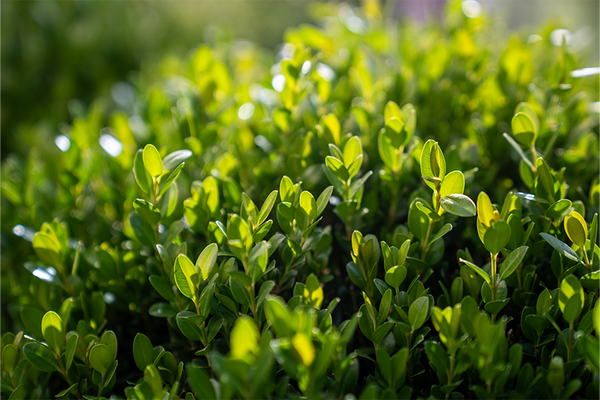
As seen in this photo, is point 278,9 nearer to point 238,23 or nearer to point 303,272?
point 238,23

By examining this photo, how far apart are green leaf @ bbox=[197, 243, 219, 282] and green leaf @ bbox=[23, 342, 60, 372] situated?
40 centimetres

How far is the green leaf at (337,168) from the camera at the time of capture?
3.31ft

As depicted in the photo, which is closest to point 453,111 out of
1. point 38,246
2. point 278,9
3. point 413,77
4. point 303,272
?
point 413,77

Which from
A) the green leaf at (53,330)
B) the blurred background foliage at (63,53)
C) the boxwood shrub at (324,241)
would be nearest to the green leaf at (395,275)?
the boxwood shrub at (324,241)

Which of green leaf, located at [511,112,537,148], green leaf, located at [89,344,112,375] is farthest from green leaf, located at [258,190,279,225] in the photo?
green leaf, located at [511,112,537,148]

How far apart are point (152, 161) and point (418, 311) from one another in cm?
68

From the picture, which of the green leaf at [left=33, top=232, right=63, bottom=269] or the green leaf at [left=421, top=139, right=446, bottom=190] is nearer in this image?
the green leaf at [left=421, top=139, right=446, bottom=190]

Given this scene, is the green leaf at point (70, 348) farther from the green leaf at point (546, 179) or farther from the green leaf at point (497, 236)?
the green leaf at point (546, 179)

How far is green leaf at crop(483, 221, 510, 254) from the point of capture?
85 centimetres

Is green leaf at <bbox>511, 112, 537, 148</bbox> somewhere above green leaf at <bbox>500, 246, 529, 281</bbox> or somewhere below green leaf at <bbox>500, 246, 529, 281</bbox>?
above

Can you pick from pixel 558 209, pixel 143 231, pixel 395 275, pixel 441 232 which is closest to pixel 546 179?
pixel 558 209

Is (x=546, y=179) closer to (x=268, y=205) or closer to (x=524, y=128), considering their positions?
(x=524, y=128)

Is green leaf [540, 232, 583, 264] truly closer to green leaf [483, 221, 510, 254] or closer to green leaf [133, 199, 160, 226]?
green leaf [483, 221, 510, 254]

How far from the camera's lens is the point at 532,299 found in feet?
3.25
